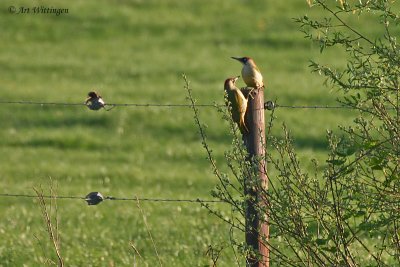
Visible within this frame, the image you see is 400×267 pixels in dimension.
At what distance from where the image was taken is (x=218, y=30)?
3450 cm

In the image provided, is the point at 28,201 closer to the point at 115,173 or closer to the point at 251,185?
the point at 115,173

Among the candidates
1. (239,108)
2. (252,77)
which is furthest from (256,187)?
(252,77)

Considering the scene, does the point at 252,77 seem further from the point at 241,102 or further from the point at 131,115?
the point at 131,115

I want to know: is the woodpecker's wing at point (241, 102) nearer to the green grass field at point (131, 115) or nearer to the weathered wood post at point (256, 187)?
the weathered wood post at point (256, 187)

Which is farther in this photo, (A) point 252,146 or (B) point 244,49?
(B) point 244,49

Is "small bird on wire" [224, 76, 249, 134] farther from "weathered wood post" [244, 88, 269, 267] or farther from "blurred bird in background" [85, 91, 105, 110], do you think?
"blurred bird in background" [85, 91, 105, 110]

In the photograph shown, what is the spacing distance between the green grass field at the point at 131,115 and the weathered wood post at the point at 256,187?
223 cm

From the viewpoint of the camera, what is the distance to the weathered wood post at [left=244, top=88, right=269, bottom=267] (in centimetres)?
714

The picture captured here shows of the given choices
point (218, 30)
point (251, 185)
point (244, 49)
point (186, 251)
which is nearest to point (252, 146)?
point (251, 185)

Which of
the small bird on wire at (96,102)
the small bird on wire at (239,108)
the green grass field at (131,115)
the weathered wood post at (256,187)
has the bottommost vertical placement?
the weathered wood post at (256,187)

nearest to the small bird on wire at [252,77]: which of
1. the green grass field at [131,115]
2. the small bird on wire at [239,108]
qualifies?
the small bird on wire at [239,108]

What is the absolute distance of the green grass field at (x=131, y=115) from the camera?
13023 millimetres

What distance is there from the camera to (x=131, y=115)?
24703mm

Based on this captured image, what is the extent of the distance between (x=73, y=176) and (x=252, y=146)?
12344mm
